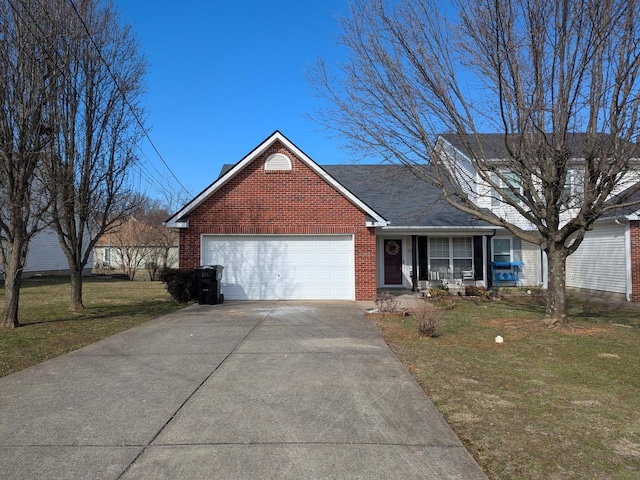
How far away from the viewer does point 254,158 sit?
15242mm

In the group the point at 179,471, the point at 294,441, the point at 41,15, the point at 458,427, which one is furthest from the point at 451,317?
the point at 41,15

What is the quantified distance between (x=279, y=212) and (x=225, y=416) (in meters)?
10.9

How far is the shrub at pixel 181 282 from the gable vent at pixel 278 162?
417 cm

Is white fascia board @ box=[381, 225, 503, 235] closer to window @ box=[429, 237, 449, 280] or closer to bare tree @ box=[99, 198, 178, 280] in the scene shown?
window @ box=[429, 237, 449, 280]

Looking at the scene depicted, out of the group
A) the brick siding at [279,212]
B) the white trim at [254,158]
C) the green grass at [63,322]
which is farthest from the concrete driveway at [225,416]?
the white trim at [254,158]

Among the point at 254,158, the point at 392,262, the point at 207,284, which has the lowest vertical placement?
the point at 207,284

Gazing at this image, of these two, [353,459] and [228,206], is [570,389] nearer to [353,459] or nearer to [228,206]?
[353,459]

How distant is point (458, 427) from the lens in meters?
4.48

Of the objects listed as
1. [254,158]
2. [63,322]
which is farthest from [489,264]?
[63,322]

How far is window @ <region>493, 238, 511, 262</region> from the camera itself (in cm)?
1872

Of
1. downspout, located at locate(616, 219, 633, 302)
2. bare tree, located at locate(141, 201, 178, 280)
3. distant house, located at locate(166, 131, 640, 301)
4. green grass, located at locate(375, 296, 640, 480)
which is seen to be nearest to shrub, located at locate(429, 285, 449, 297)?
distant house, located at locate(166, 131, 640, 301)

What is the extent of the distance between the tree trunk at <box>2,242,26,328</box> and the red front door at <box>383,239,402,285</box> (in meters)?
12.3

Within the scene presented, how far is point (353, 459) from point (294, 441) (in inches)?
23.6

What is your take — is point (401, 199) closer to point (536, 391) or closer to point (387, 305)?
point (387, 305)
